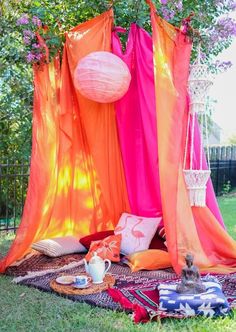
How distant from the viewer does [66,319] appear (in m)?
2.84

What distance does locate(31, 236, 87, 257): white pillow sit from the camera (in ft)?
13.8

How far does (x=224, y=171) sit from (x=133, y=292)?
25.7 ft

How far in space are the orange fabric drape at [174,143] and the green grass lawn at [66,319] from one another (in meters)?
0.86

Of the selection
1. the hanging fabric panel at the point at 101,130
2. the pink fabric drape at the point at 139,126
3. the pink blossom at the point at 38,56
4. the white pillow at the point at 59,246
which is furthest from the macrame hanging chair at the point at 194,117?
the pink blossom at the point at 38,56

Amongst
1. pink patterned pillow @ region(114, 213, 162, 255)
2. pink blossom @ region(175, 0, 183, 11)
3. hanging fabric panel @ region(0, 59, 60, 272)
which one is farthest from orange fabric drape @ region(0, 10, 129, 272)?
pink blossom @ region(175, 0, 183, 11)

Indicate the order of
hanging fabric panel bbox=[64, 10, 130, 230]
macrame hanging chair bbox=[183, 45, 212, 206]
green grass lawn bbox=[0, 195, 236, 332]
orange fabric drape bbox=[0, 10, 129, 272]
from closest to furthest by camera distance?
green grass lawn bbox=[0, 195, 236, 332]
macrame hanging chair bbox=[183, 45, 212, 206]
orange fabric drape bbox=[0, 10, 129, 272]
hanging fabric panel bbox=[64, 10, 130, 230]

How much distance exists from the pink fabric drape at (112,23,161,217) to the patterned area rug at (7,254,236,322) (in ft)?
2.71

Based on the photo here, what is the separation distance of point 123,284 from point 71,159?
5.00 ft

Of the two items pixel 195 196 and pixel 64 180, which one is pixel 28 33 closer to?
pixel 64 180

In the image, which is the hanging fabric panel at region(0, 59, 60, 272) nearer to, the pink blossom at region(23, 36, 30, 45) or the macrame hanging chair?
the pink blossom at region(23, 36, 30, 45)

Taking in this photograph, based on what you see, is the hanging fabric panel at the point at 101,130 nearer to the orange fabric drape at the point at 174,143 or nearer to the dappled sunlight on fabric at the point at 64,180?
the dappled sunlight on fabric at the point at 64,180

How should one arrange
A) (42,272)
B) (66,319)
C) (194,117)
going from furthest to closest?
(194,117) < (42,272) < (66,319)

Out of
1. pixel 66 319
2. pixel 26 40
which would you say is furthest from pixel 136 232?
pixel 26 40

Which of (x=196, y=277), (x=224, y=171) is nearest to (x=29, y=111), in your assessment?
(x=196, y=277)
